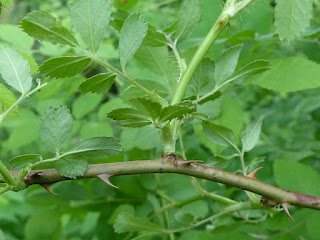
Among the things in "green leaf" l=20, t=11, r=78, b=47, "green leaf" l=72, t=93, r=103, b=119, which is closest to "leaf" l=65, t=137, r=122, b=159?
"green leaf" l=20, t=11, r=78, b=47

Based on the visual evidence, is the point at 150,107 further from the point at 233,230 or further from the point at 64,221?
the point at 64,221

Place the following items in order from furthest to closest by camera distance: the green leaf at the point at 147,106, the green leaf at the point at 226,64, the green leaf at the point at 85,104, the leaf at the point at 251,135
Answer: the green leaf at the point at 85,104
the leaf at the point at 251,135
the green leaf at the point at 226,64
the green leaf at the point at 147,106

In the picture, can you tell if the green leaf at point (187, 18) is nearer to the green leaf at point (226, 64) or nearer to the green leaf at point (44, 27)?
the green leaf at point (226, 64)

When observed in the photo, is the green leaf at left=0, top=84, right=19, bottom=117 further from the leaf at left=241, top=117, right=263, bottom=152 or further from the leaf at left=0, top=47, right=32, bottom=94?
the leaf at left=241, top=117, right=263, bottom=152

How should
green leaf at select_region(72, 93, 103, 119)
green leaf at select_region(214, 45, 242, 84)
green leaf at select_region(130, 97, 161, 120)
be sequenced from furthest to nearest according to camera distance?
green leaf at select_region(72, 93, 103, 119), green leaf at select_region(214, 45, 242, 84), green leaf at select_region(130, 97, 161, 120)

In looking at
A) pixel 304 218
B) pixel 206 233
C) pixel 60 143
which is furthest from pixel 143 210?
pixel 60 143

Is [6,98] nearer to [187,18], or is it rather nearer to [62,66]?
[62,66]

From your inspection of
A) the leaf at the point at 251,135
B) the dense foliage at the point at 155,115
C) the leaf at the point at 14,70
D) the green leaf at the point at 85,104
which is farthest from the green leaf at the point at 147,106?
the green leaf at the point at 85,104
